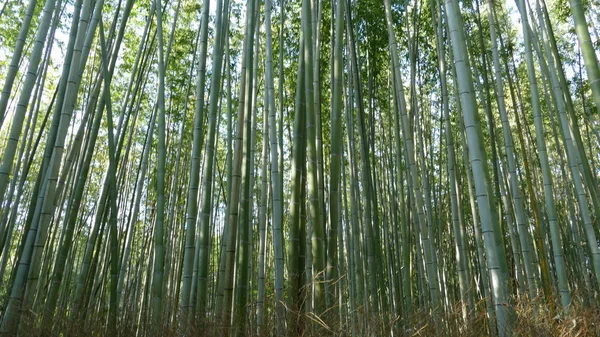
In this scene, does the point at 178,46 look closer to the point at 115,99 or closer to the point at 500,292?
the point at 115,99

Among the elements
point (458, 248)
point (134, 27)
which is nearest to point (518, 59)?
point (458, 248)

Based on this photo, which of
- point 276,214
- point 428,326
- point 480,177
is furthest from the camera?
point 276,214

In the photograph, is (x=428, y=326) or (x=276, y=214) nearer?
(x=428, y=326)

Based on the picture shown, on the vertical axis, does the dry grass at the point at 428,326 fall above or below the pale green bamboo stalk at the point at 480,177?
below

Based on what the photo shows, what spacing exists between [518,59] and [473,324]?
20.6 ft

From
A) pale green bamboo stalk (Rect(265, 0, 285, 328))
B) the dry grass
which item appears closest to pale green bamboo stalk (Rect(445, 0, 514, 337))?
the dry grass

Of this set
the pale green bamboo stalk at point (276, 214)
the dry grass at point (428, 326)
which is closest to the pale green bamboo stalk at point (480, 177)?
the dry grass at point (428, 326)

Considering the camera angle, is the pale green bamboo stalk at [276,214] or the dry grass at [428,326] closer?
the dry grass at [428,326]

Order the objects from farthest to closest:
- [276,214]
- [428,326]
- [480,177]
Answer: [276,214] < [428,326] < [480,177]

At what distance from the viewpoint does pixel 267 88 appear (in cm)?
313

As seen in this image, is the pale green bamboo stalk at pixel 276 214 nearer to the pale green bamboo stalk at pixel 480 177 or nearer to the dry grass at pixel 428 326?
→ the dry grass at pixel 428 326

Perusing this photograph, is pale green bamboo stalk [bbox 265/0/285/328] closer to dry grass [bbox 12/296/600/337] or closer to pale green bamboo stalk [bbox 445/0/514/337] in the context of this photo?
dry grass [bbox 12/296/600/337]

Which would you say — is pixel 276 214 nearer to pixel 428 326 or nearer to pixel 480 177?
pixel 428 326

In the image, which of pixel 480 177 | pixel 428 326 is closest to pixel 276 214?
pixel 428 326
